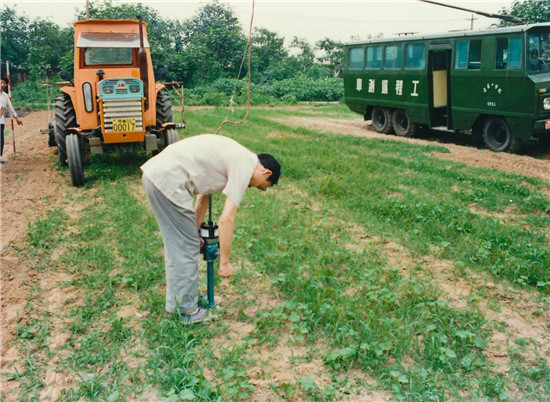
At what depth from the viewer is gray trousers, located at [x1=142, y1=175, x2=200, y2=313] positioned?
3.90 metres

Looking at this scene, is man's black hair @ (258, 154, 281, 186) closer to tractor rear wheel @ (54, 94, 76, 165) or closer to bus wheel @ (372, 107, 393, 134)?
tractor rear wheel @ (54, 94, 76, 165)

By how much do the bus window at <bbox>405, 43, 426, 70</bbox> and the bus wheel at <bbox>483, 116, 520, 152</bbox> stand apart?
8.88 feet

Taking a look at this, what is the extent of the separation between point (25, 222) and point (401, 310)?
5056mm

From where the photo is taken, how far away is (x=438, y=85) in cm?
1452

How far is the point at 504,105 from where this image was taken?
39.6ft

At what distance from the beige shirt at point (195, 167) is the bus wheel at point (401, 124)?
12601mm

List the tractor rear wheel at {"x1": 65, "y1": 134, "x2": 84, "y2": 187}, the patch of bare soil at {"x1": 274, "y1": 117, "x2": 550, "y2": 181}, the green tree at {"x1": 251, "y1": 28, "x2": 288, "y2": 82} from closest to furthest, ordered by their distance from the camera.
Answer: the tractor rear wheel at {"x1": 65, "y1": 134, "x2": 84, "y2": 187}, the patch of bare soil at {"x1": 274, "y1": 117, "x2": 550, "y2": 181}, the green tree at {"x1": 251, "y1": 28, "x2": 288, "y2": 82}

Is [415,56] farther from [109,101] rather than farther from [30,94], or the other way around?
[30,94]

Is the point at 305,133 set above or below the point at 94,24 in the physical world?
below

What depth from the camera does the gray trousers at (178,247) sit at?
3.90 meters

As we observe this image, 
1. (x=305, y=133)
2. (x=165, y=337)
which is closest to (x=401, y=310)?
(x=165, y=337)

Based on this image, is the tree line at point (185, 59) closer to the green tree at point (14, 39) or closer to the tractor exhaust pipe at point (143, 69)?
the green tree at point (14, 39)

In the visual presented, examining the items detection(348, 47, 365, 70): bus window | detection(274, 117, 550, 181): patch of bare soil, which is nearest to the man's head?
detection(274, 117, 550, 181): patch of bare soil

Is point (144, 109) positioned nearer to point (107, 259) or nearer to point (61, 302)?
point (107, 259)
